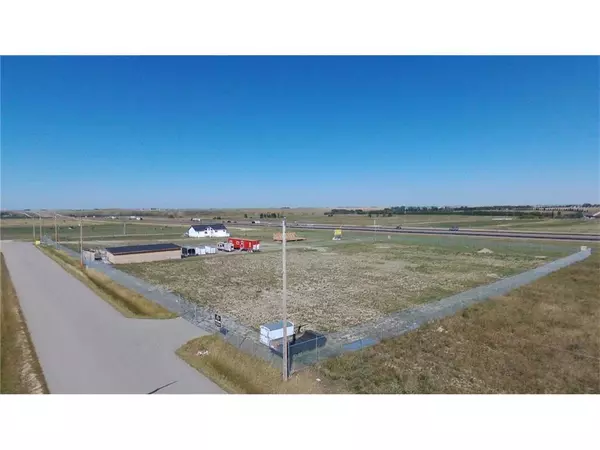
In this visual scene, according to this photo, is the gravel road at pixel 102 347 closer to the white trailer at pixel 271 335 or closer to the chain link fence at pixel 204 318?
the chain link fence at pixel 204 318

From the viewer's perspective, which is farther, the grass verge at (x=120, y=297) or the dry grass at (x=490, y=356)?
the grass verge at (x=120, y=297)

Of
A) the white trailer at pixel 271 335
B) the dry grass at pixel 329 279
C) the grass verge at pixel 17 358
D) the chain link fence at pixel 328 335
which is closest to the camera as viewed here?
the grass verge at pixel 17 358

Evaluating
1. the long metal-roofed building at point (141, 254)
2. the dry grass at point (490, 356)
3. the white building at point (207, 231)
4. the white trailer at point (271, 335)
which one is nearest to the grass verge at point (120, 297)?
the long metal-roofed building at point (141, 254)

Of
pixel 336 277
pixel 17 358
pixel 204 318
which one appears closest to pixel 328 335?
pixel 204 318

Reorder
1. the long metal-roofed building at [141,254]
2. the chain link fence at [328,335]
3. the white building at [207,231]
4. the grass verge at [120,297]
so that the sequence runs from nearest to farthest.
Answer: the chain link fence at [328,335]
the grass verge at [120,297]
the long metal-roofed building at [141,254]
the white building at [207,231]

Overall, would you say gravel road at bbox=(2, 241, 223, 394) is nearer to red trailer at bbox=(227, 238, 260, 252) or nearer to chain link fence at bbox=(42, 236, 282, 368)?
chain link fence at bbox=(42, 236, 282, 368)

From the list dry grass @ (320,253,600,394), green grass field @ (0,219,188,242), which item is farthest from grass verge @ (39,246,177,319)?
green grass field @ (0,219,188,242)

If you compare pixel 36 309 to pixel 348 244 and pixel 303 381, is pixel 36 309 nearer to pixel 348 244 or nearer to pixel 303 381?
pixel 303 381
